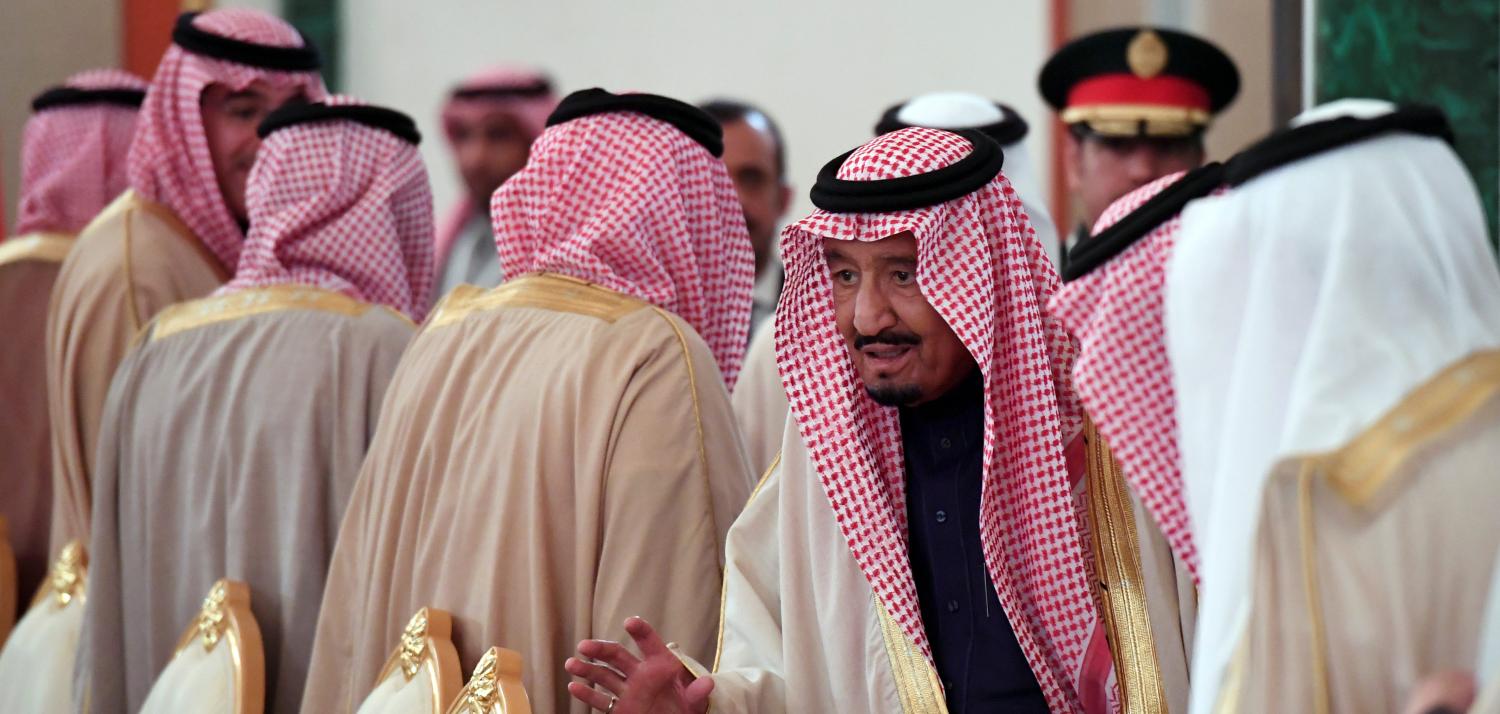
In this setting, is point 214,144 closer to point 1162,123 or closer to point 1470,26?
point 1162,123

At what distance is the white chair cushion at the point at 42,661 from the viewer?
12.3ft

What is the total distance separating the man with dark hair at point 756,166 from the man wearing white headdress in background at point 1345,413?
2949mm

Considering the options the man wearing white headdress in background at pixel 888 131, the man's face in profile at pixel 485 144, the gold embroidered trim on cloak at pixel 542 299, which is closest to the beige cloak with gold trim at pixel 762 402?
the man wearing white headdress in background at pixel 888 131

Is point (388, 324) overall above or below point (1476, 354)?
below

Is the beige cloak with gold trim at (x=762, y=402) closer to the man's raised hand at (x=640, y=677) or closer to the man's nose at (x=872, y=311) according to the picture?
the man's nose at (x=872, y=311)

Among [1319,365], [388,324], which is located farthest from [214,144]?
[1319,365]

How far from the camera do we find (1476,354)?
1861mm

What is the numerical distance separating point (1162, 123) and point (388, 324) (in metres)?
2.25

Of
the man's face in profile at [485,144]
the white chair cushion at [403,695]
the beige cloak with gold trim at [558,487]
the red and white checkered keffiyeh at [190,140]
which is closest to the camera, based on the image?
the white chair cushion at [403,695]

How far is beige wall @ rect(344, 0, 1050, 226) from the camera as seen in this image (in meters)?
7.34

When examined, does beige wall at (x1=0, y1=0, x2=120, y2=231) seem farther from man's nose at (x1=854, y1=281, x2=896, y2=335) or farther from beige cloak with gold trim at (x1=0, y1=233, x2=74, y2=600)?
man's nose at (x1=854, y1=281, x2=896, y2=335)

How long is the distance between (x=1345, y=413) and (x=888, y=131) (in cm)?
174

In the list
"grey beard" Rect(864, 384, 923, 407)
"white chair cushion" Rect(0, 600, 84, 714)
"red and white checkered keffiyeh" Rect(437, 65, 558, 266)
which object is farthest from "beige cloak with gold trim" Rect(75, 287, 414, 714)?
"red and white checkered keffiyeh" Rect(437, 65, 558, 266)

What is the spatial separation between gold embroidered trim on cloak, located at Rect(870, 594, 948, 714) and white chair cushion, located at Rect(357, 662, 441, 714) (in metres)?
0.73
